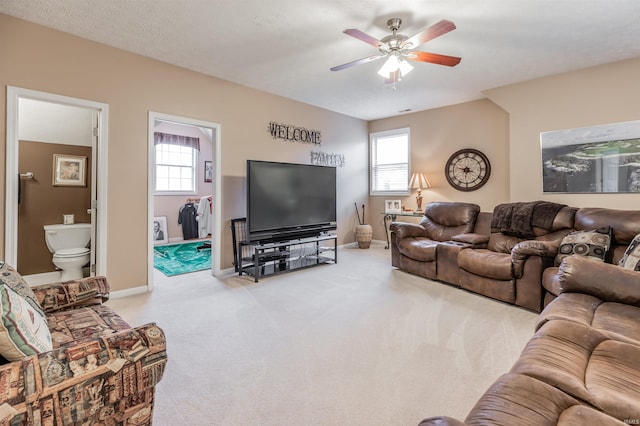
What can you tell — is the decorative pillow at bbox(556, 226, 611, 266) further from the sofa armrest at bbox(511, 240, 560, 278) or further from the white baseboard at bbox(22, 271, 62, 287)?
the white baseboard at bbox(22, 271, 62, 287)

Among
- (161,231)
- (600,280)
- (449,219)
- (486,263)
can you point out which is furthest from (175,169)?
(600,280)

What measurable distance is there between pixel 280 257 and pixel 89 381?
3.48 meters

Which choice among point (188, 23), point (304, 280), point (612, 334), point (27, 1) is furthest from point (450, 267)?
point (27, 1)

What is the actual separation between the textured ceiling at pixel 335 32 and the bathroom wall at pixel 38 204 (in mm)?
1699

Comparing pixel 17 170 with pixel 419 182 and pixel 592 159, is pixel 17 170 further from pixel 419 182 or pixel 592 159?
pixel 592 159

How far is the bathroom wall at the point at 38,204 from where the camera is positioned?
3748mm

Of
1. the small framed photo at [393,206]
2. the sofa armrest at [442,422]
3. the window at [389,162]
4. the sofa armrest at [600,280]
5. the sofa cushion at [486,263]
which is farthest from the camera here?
the window at [389,162]

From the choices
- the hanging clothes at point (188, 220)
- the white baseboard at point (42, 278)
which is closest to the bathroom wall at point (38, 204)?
the white baseboard at point (42, 278)

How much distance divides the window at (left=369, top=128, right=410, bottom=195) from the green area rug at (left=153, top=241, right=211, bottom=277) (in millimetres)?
3764

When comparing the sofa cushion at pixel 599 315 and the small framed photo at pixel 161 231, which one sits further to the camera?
the small framed photo at pixel 161 231

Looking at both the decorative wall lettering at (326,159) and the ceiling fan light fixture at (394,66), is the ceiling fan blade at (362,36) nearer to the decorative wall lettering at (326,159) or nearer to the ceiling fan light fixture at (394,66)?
the ceiling fan light fixture at (394,66)

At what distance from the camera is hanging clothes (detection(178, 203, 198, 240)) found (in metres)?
7.20

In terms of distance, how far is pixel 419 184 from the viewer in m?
5.70

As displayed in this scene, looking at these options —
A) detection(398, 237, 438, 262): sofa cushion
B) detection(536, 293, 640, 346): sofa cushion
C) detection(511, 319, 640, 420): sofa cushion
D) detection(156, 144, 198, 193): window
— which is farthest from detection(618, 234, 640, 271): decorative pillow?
detection(156, 144, 198, 193): window
